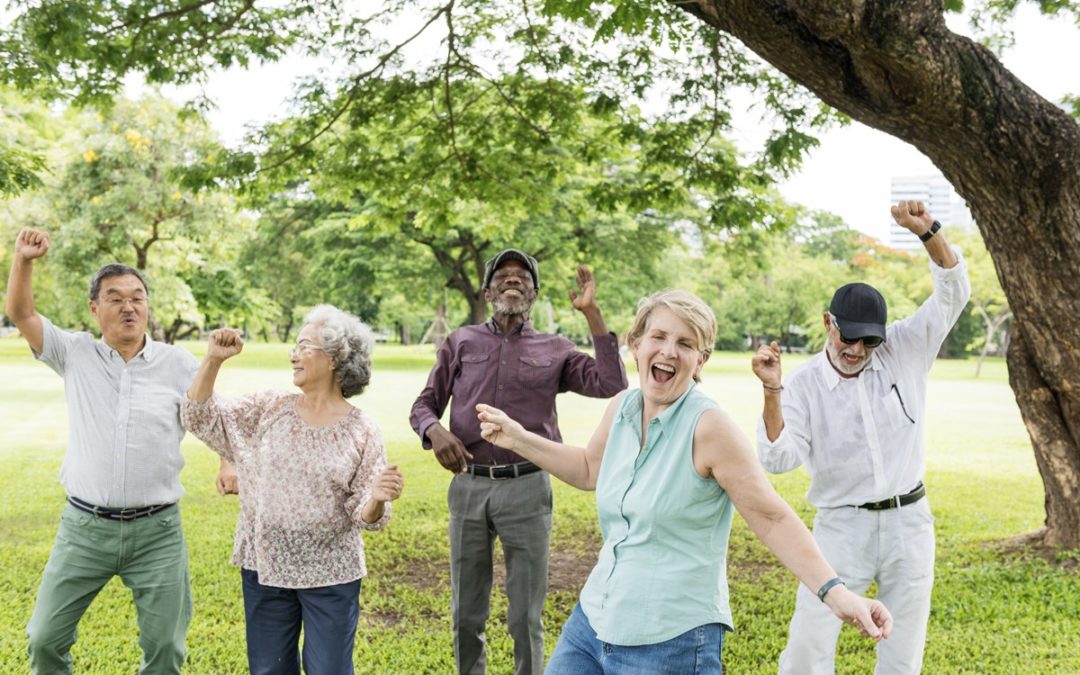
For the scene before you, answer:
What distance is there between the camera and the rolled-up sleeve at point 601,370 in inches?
184

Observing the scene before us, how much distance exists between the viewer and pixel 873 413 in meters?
3.98

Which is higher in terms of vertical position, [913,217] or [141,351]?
[913,217]

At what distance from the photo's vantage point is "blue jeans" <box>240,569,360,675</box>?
3.52m

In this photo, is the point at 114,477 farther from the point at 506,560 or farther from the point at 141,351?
the point at 506,560

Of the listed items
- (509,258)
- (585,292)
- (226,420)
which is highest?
(509,258)

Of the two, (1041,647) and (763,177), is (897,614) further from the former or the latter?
(763,177)

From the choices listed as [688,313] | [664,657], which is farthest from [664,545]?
[688,313]

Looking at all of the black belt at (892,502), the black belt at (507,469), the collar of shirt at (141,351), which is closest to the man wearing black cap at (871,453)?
the black belt at (892,502)

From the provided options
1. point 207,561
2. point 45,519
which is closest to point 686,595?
point 207,561

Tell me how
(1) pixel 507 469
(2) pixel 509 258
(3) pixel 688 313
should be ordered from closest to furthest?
(3) pixel 688 313
(1) pixel 507 469
(2) pixel 509 258

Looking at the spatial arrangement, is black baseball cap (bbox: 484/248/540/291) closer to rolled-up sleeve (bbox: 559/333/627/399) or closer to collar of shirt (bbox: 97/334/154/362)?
rolled-up sleeve (bbox: 559/333/627/399)

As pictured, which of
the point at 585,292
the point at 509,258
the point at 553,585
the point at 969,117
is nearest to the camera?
the point at 585,292

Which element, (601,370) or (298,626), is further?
(601,370)

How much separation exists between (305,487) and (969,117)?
454cm
